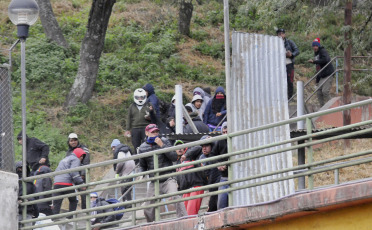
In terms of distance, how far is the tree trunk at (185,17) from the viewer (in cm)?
2692

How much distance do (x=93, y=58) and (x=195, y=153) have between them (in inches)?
424

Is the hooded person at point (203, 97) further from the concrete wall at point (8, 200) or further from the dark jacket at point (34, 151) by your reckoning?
the concrete wall at point (8, 200)

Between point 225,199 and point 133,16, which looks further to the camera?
point 133,16

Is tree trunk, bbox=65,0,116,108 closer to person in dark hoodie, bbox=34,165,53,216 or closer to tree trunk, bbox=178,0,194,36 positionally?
tree trunk, bbox=178,0,194,36

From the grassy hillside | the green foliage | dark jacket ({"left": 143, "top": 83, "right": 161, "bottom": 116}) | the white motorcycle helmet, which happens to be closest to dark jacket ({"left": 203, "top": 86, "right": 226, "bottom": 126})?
dark jacket ({"left": 143, "top": 83, "right": 161, "bottom": 116})

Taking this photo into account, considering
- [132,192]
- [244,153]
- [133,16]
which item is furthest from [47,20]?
[244,153]

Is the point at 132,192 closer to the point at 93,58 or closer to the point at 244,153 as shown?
the point at 244,153

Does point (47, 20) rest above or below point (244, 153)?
above

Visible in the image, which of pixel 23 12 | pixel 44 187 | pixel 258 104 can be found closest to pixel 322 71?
pixel 44 187

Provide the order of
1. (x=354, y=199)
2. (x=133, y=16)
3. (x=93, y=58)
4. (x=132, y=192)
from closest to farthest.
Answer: (x=354, y=199) < (x=132, y=192) < (x=93, y=58) < (x=133, y=16)

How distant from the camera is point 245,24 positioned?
28016 mm

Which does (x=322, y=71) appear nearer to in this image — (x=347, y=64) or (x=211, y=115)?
(x=347, y=64)

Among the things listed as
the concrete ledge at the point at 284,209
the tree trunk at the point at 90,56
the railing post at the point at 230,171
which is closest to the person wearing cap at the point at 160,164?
the concrete ledge at the point at 284,209

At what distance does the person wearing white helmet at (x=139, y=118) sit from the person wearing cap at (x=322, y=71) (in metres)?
4.95
